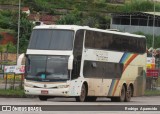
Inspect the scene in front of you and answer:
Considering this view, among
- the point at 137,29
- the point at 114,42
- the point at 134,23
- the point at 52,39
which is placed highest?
the point at 52,39

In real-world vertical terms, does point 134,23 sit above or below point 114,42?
below

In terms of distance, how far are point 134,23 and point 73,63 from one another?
7315 cm

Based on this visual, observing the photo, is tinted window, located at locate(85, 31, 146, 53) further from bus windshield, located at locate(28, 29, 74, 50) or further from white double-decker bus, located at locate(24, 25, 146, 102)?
bus windshield, located at locate(28, 29, 74, 50)

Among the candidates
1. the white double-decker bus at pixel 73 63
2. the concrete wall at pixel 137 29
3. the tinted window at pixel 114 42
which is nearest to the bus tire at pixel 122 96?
the white double-decker bus at pixel 73 63

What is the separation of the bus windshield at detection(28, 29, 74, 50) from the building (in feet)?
230

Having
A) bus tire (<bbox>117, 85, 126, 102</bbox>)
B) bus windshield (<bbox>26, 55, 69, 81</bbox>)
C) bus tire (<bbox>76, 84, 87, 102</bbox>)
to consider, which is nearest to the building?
bus tire (<bbox>117, 85, 126, 102</bbox>)

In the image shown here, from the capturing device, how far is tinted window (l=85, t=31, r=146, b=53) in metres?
35.3

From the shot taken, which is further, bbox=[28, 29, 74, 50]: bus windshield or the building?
the building

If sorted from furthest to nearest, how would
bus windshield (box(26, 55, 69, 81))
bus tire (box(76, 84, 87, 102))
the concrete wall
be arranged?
the concrete wall → bus tire (box(76, 84, 87, 102)) → bus windshield (box(26, 55, 69, 81))

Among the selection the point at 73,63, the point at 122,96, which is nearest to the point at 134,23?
the point at 122,96

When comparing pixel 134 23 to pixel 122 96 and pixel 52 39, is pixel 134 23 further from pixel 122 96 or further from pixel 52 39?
pixel 52 39

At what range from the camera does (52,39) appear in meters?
33.7

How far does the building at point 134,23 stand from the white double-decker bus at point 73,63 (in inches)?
2582

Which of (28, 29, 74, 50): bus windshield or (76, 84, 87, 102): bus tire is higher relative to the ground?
(28, 29, 74, 50): bus windshield
